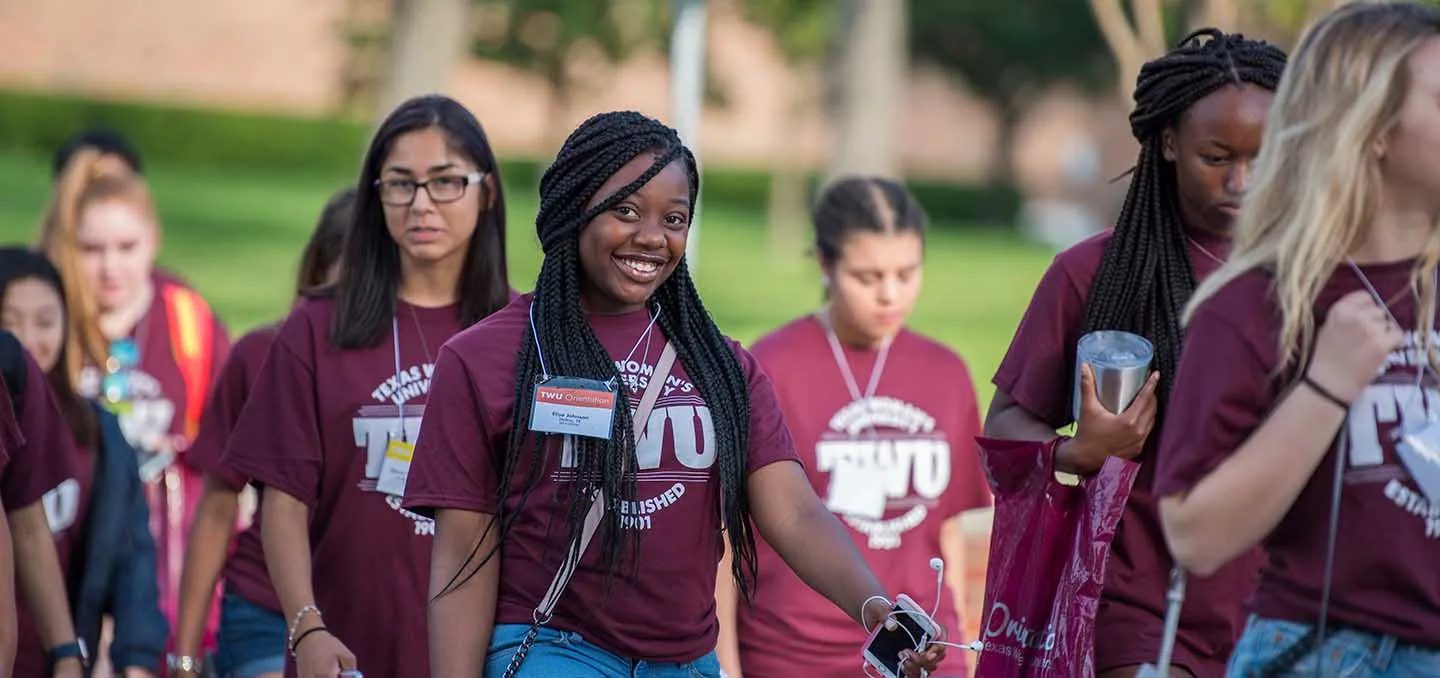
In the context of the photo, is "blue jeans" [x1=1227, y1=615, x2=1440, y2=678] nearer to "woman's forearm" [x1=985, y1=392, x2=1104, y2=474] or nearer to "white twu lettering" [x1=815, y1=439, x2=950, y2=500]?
"woman's forearm" [x1=985, y1=392, x2=1104, y2=474]

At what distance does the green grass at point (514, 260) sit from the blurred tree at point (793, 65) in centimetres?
55

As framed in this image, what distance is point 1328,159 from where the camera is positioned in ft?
11.5

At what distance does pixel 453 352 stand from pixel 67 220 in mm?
4398

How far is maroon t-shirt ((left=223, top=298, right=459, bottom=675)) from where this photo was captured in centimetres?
552

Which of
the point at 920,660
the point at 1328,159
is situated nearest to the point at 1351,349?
the point at 1328,159

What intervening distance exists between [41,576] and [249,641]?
981 mm

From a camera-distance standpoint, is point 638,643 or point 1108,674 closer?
point 638,643

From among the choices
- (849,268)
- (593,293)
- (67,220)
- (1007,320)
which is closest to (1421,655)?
(593,293)

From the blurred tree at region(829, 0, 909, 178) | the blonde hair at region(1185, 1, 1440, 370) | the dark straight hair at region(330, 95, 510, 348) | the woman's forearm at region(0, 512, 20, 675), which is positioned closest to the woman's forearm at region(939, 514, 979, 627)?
the dark straight hair at region(330, 95, 510, 348)

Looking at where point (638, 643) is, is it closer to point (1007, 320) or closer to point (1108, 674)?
point (1108, 674)

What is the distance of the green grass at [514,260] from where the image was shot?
72.2ft

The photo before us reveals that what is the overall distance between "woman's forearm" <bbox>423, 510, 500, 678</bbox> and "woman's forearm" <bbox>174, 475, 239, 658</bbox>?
2102 millimetres

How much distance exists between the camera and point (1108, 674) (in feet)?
15.6

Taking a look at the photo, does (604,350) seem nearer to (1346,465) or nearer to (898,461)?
(1346,465)
